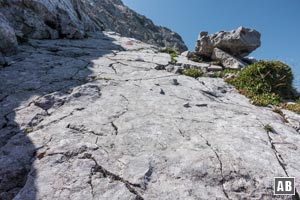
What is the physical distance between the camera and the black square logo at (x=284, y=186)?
3.55 m

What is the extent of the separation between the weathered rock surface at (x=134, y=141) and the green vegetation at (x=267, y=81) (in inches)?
31.8

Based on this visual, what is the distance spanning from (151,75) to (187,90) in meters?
1.74

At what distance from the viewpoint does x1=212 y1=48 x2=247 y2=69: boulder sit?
10.7 meters

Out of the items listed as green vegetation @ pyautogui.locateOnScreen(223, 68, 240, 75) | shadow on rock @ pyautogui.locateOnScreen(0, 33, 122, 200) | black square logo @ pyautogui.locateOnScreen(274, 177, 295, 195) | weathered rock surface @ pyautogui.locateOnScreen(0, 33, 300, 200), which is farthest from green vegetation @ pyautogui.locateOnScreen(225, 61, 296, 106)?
shadow on rock @ pyautogui.locateOnScreen(0, 33, 122, 200)

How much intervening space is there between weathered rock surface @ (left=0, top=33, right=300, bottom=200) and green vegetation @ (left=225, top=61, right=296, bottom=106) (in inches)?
31.8

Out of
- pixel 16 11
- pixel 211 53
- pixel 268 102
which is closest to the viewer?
pixel 268 102

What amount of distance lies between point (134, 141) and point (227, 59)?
7.90 m

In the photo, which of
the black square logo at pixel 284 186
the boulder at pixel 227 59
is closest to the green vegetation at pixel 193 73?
the boulder at pixel 227 59

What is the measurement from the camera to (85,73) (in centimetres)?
861

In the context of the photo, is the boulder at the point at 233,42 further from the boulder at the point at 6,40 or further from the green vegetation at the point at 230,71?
the boulder at the point at 6,40

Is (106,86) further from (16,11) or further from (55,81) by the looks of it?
(16,11)

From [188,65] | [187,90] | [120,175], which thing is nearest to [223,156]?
[120,175]

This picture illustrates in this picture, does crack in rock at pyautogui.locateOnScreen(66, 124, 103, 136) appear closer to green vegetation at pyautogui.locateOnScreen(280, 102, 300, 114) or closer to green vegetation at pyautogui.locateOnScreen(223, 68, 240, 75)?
green vegetation at pyautogui.locateOnScreen(280, 102, 300, 114)

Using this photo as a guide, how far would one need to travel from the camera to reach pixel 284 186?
3676 millimetres
